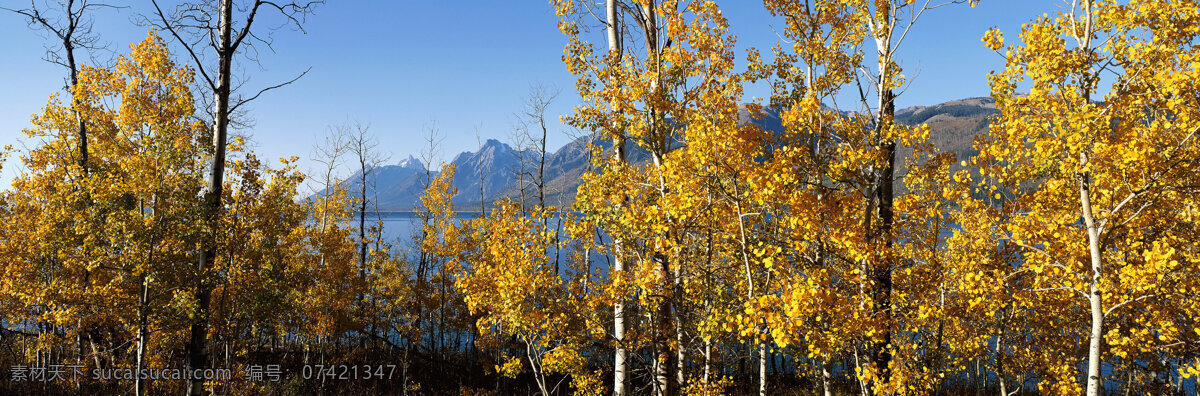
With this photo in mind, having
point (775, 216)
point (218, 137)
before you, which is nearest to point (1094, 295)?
point (775, 216)

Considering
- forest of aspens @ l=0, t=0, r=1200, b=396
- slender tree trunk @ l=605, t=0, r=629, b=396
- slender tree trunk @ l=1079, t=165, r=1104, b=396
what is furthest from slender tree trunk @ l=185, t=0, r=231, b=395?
slender tree trunk @ l=1079, t=165, r=1104, b=396

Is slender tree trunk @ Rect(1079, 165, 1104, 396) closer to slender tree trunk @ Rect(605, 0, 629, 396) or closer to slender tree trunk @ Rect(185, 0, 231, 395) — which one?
slender tree trunk @ Rect(605, 0, 629, 396)

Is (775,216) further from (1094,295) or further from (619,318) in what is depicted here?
(1094,295)

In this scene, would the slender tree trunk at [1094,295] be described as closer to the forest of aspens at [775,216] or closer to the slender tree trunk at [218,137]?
the forest of aspens at [775,216]

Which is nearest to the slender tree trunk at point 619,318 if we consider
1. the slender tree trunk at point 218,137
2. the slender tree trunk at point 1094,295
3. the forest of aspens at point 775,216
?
the forest of aspens at point 775,216

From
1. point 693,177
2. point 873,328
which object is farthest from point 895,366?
point 693,177

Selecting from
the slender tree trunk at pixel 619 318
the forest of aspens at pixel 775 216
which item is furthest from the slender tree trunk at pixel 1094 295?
the slender tree trunk at pixel 619 318

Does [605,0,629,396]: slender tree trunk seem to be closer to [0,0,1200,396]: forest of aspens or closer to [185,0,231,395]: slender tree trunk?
[0,0,1200,396]: forest of aspens

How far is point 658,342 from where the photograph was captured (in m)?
7.59

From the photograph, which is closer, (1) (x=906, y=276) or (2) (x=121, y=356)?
(1) (x=906, y=276)

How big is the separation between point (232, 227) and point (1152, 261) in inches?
585

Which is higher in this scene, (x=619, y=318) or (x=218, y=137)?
(x=218, y=137)

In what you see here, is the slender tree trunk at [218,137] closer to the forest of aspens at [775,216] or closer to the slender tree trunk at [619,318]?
the forest of aspens at [775,216]

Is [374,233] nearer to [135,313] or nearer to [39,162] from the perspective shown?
[39,162]
